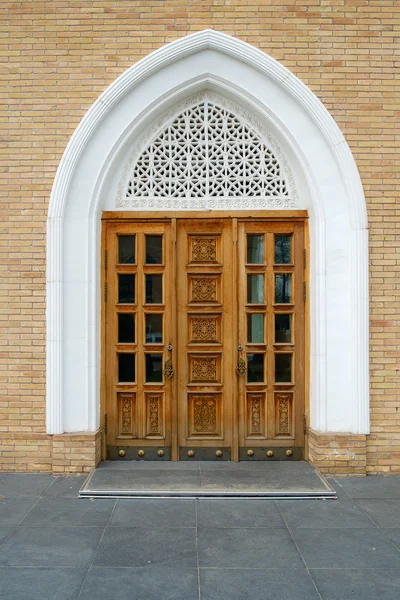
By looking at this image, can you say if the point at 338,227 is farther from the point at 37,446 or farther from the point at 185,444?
the point at 37,446

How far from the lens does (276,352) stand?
5469 mm

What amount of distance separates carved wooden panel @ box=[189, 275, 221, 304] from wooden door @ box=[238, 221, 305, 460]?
0.88 ft

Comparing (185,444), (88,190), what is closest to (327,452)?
(185,444)

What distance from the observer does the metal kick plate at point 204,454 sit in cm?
543

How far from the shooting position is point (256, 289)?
550cm

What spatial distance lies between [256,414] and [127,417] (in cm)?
144

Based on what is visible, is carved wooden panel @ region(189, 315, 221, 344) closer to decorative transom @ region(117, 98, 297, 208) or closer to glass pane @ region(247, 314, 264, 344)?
glass pane @ region(247, 314, 264, 344)

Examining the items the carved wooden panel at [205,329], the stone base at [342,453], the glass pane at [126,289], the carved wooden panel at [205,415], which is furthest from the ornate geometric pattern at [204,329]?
the stone base at [342,453]

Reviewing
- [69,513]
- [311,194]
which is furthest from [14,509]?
[311,194]

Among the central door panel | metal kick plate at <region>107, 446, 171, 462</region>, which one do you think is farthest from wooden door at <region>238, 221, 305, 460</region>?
metal kick plate at <region>107, 446, 171, 462</region>

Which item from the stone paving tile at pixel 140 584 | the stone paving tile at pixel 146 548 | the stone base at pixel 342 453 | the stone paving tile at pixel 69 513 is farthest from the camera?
the stone base at pixel 342 453

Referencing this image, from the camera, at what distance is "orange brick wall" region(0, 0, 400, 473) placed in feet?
17.0

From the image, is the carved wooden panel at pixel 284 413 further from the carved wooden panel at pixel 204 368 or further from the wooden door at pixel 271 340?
the carved wooden panel at pixel 204 368

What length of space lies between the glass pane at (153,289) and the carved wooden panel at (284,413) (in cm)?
171
